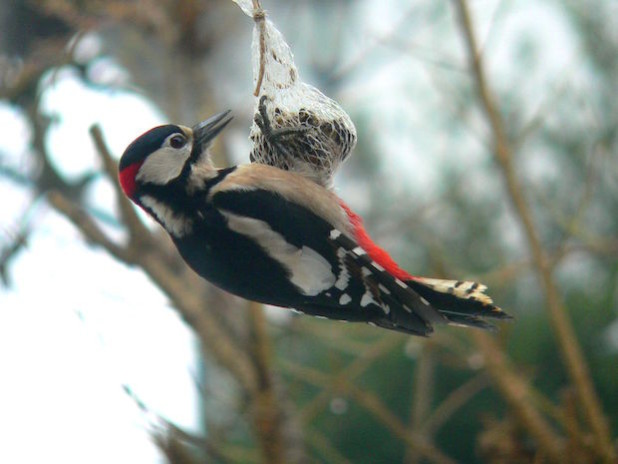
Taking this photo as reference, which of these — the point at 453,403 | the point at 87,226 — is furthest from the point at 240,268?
the point at 453,403

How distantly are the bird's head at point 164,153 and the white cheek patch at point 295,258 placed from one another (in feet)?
0.64

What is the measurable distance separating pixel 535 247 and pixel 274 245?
1037 mm

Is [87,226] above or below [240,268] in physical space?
above

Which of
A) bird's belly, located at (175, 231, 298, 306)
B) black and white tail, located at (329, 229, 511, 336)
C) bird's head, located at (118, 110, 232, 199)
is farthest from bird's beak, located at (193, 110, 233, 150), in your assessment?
black and white tail, located at (329, 229, 511, 336)

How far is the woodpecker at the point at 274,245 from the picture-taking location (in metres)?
1.97

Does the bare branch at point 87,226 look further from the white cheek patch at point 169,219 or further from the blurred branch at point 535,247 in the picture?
the blurred branch at point 535,247

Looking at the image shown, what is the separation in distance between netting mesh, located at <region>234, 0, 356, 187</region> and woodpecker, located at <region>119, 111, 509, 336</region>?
14cm

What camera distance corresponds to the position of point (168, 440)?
242 centimetres

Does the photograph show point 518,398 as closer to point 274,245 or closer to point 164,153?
point 274,245

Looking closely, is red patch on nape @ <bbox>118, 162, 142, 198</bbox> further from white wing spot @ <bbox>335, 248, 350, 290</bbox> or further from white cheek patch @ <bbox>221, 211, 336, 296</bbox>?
white wing spot @ <bbox>335, 248, 350, 290</bbox>

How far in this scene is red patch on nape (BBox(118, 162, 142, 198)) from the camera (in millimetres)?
2057

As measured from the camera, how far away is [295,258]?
2041mm

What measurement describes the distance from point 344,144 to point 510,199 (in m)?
0.73

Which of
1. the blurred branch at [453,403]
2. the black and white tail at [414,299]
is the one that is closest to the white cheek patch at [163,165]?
the black and white tail at [414,299]
